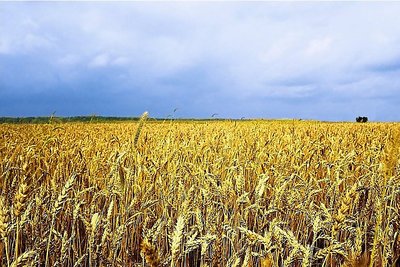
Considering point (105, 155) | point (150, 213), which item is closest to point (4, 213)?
point (150, 213)

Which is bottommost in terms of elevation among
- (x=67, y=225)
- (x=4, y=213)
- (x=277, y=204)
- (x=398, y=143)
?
(x=67, y=225)

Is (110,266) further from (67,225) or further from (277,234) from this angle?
(67,225)

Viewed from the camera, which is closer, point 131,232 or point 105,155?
point 131,232

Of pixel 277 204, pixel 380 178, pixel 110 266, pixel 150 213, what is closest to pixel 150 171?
pixel 150 213

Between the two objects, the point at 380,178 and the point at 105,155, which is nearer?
the point at 380,178

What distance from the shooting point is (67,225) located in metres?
3.43

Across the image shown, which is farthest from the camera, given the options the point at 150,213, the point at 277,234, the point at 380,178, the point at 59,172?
the point at 59,172

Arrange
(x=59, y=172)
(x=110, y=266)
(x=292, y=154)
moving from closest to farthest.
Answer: (x=110, y=266), (x=59, y=172), (x=292, y=154)

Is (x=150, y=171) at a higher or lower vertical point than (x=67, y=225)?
higher

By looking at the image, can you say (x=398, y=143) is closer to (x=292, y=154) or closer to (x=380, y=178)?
(x=380, y=178)

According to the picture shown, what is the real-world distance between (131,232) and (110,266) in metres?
0.96

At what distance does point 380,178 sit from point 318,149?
1.50 metres

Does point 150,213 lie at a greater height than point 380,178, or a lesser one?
lesser

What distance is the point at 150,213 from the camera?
309 centimetres
